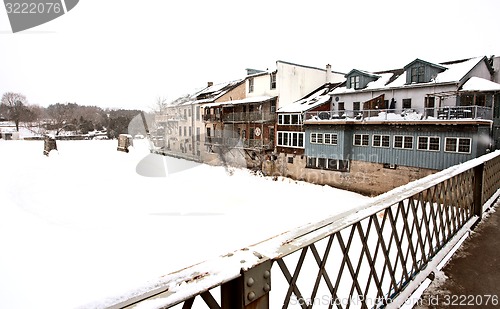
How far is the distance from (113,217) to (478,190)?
63.6 feet

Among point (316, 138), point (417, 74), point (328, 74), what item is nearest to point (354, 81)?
point (417, 74)

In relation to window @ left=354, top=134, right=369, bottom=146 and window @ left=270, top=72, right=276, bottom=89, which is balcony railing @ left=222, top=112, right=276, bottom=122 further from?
window @ left=354, top=134, right=369, bottom=146

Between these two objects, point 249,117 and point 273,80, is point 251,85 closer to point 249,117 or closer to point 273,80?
point 273,80

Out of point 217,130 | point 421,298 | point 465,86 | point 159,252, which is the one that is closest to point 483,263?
point 421,298

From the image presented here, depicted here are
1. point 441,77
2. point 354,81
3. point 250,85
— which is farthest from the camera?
point 250,85

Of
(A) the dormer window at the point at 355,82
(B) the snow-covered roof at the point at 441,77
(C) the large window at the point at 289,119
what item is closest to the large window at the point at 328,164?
(C) the large window at the point at 289,119

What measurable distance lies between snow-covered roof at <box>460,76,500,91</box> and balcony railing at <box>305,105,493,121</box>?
1483 millimetres

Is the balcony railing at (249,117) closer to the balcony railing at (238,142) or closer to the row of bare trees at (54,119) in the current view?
the balcony railing at (238,142)

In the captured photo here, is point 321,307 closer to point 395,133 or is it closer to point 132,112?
point 395,133

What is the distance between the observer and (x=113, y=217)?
18.4 m

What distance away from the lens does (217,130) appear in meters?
37.0

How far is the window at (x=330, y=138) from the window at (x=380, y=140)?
3101mm

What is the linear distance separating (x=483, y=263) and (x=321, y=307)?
7667mm

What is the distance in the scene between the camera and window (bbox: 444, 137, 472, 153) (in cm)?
1708
